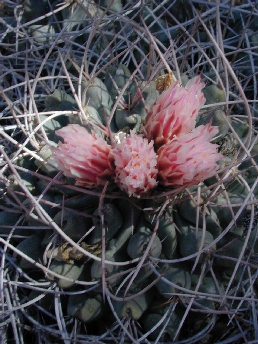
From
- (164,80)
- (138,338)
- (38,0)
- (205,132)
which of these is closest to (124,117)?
(164,80)

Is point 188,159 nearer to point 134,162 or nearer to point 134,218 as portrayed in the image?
point 134,162

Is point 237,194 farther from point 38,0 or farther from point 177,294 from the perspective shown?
point 38,0

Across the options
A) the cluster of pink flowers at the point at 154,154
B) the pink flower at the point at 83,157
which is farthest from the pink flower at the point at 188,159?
the pink flower at the point at 83,157

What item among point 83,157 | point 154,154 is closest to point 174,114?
point 154,154

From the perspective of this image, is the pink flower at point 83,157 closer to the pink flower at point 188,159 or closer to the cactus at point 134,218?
the cactus at point 134,218

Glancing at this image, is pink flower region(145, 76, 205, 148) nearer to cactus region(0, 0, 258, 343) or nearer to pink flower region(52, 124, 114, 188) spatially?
cactus region(0, 0, 258, 343)

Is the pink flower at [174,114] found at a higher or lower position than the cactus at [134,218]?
higher

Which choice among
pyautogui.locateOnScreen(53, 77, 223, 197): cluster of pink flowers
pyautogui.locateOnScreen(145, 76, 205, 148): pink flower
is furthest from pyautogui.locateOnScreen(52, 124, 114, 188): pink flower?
pyautogui.locateOnScreen(145, 76, 205, 148): pink flower
